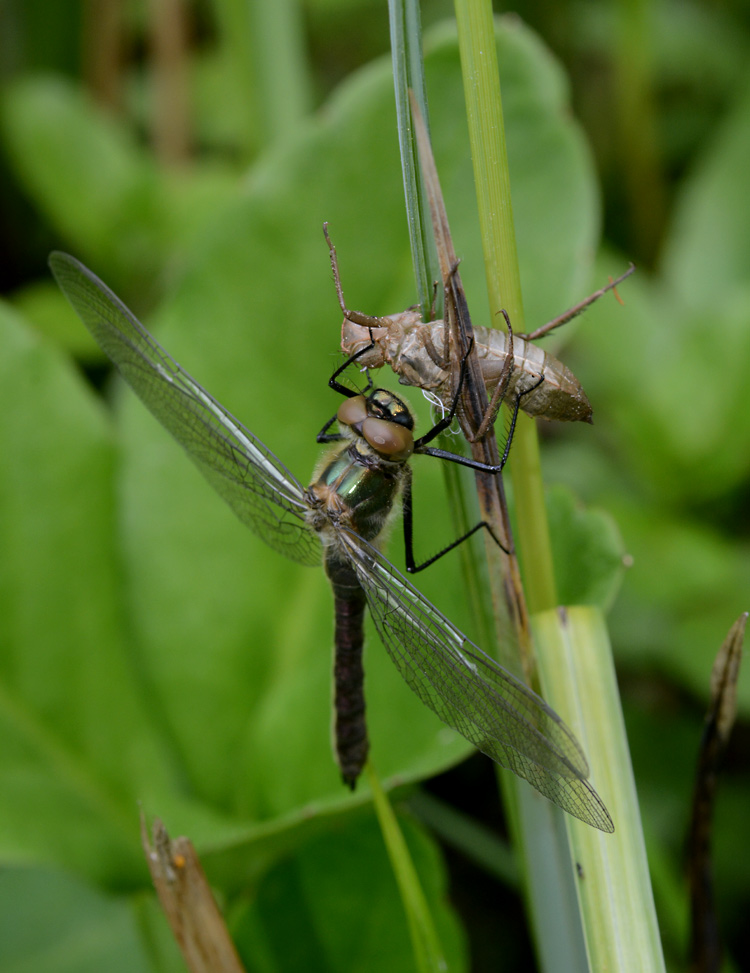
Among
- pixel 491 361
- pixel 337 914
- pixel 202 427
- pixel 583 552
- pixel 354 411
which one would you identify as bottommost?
pixel 337 914

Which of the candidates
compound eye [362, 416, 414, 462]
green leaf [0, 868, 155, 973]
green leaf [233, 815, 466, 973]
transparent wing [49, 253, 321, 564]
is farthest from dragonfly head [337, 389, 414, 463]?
green leaf [0, 868, 155, 973]

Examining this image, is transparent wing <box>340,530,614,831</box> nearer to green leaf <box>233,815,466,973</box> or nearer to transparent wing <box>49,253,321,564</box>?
transparent wing <box>49,253,321,564</box>

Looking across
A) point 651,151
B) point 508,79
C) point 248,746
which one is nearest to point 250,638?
point 248,746

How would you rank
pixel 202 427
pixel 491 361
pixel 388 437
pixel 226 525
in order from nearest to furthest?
pixel 491 361 < pixel 388 437 < pixel 202 427 < pixel 226 525

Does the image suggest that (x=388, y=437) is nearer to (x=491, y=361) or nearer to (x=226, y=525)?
(x=491, y=361)

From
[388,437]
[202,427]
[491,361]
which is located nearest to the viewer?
[491,361]

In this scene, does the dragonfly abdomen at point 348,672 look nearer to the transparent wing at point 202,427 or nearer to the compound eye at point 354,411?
the transparent wing at point 202,427

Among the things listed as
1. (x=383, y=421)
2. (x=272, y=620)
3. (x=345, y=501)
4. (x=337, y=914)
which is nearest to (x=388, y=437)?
(x=383, y=421)
